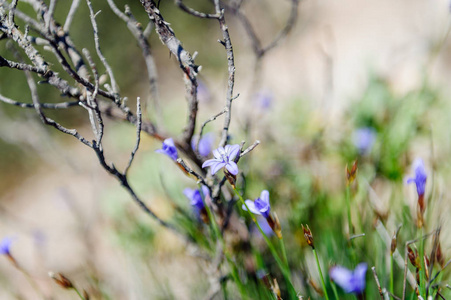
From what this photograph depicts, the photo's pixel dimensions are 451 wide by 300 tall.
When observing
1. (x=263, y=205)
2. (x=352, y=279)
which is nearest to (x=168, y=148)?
(x=263, y=205)

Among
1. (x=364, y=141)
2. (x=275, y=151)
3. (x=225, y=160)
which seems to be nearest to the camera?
(x=225, y=160)

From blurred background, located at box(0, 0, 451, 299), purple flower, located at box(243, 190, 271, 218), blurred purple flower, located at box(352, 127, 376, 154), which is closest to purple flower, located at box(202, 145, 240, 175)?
purple flower, located at box(243, 190, 271, 218)

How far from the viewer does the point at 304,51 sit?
15.3 ft

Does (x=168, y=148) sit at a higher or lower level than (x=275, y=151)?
lower

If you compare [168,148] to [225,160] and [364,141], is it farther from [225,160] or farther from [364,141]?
[364,141]

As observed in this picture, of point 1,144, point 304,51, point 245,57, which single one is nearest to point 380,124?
point 304,51

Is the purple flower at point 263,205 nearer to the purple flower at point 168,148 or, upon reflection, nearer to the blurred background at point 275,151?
the purple flower at point 168,148

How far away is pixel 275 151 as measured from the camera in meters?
2.75

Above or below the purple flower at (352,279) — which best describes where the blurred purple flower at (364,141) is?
above

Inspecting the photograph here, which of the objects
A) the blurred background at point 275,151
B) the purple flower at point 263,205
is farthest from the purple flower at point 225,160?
the blurred background at point 275,151

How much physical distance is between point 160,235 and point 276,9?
414 centimetres

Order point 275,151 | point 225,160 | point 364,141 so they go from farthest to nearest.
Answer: point 275,151 → point 364,141 → point 225,160

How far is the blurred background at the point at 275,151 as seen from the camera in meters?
1.96

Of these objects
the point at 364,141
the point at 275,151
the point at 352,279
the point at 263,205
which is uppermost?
the point at 275,151
